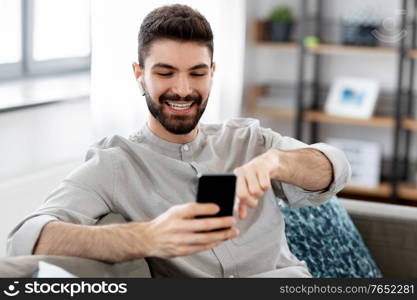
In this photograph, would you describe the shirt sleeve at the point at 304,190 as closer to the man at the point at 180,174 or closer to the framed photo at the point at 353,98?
the man at the point at 180,174

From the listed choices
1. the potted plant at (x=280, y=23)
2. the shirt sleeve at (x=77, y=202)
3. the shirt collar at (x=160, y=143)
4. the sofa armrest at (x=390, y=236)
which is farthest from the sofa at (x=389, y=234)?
the potted plant at (x=280, y=23)

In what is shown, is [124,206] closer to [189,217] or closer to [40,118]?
[189,217]

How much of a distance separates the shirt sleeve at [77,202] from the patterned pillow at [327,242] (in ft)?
2.01

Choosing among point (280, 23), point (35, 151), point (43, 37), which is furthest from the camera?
point (280, 23)

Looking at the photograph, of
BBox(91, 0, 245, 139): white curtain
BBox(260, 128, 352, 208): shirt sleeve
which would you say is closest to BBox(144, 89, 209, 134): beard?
BBox(260, 128, 352, 208): shirt sleeve

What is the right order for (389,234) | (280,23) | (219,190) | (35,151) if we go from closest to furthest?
1. (219,190)
2. (389,234)
3. (35,151)
4. (280,23)

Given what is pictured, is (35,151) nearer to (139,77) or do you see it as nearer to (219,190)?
(139,77)

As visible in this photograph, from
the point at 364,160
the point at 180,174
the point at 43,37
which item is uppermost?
the point at 43,37

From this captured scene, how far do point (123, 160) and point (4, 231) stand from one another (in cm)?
121

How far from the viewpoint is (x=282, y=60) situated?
484 cm

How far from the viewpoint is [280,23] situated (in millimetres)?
4629

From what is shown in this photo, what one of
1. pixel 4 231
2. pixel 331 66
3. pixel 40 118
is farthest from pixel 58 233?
pixel 331 66

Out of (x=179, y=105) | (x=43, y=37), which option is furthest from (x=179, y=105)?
(x=43, y=37)

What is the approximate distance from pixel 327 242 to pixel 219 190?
0.84 meters
